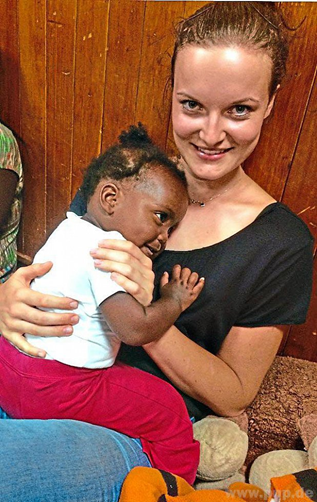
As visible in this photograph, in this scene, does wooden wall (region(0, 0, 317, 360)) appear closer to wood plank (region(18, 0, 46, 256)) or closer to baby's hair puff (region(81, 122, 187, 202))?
wood plank (region(18, 0, 46, 256))

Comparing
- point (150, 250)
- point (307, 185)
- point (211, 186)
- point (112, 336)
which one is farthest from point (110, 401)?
point (307, 185)

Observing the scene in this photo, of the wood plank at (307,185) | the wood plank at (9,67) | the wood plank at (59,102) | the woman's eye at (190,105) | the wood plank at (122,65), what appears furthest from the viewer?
the wood plank at (9,67)

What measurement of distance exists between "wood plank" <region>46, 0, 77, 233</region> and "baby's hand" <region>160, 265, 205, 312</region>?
3.14 ft

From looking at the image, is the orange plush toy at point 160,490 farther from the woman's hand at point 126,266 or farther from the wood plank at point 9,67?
the wood plank at point 9,67

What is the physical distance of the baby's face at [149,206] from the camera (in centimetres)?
99

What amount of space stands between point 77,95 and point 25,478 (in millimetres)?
1293

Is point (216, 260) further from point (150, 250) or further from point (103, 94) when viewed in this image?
point (103, 94)

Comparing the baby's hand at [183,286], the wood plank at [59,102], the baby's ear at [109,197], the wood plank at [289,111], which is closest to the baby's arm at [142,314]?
the baby's hand at [183,286]

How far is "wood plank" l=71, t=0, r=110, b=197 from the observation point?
58.8 inches

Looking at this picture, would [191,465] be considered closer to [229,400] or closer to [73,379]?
[229,400]

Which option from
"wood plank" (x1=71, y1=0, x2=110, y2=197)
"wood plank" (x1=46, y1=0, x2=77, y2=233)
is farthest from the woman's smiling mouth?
"wood plank" (x1=46, y1=0, x2=77, y2=233)

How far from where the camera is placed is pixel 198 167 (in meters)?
1.10

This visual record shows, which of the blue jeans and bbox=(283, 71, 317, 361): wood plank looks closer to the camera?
the blue jeans

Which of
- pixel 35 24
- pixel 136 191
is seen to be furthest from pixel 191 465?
pixel 35 24
